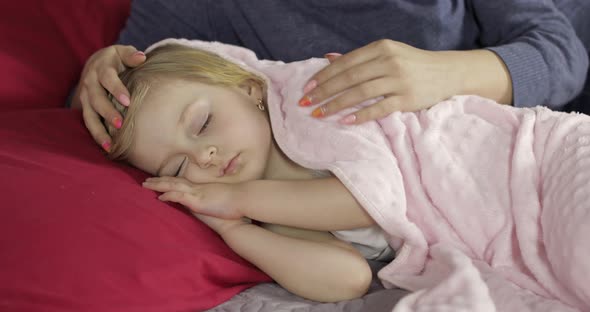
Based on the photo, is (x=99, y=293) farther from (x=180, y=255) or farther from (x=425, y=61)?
(x=425, y=61)

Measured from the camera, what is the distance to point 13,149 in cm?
96

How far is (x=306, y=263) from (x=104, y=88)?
549 millimetres

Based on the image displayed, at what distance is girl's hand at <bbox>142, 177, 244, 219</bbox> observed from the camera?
0.97 metres

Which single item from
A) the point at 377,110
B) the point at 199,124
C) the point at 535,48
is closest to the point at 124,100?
the point at 199,124

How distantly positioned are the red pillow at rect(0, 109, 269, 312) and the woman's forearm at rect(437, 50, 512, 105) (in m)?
0.53

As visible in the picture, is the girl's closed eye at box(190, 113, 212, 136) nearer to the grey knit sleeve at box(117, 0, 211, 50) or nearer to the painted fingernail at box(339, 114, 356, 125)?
the painted fingernail at box(339, 114, 356, 125)

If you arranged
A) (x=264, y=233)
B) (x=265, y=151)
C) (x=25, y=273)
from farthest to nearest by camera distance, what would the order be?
(x=265, y=151) → (x=264, y=233) → (x=25, y=273)

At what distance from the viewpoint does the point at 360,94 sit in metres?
1.02

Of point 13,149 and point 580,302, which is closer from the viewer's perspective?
point 580,302

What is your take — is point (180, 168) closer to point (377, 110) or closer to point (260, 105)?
point (260, 105)

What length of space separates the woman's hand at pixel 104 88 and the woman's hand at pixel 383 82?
34 centimetres

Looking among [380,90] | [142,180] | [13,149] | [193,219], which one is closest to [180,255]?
[193,219]

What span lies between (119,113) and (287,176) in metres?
0.33

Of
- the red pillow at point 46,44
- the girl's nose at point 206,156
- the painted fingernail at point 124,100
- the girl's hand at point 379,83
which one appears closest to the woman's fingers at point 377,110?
the girl's hand at point 379,83
